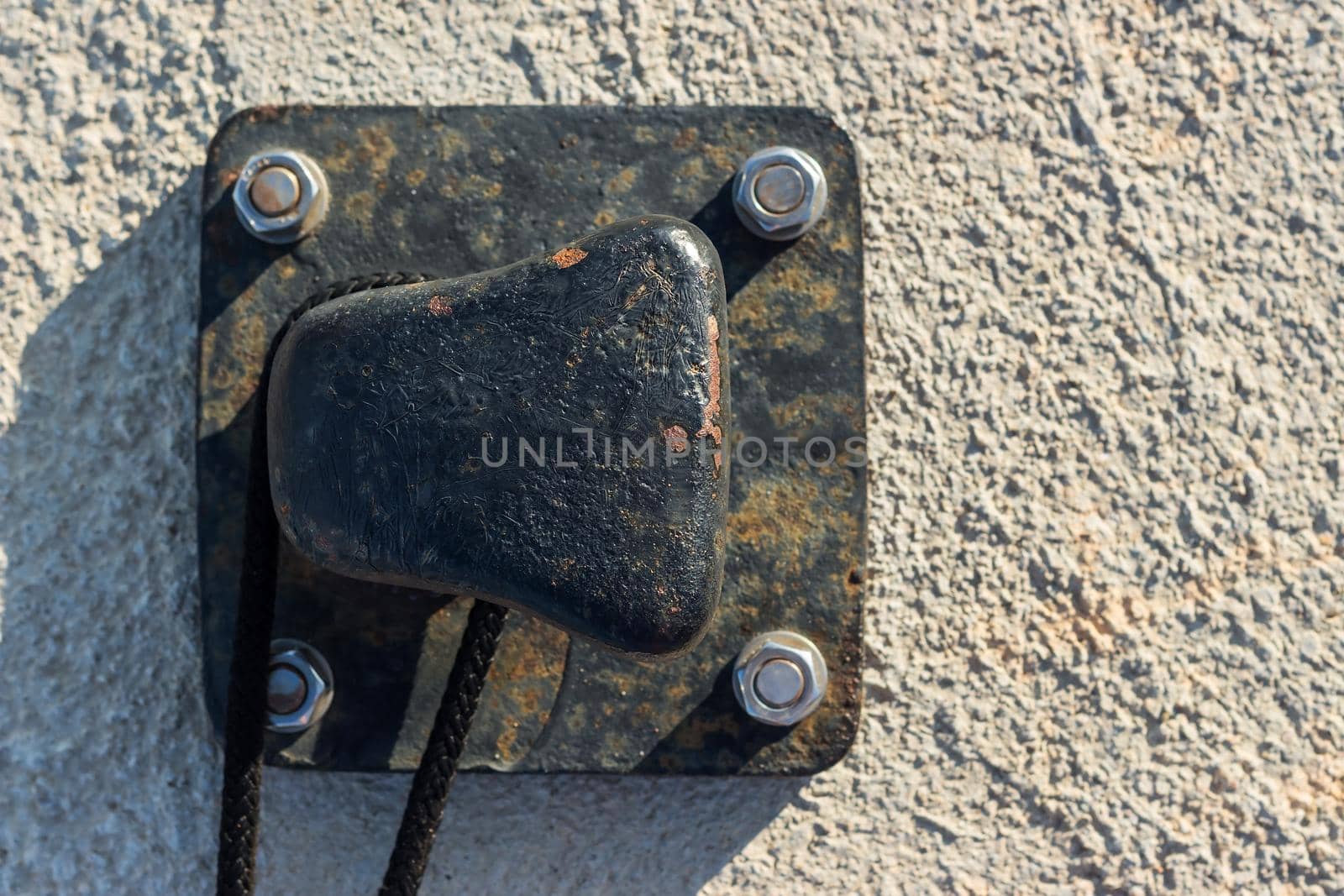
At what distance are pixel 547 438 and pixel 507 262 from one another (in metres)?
0.16

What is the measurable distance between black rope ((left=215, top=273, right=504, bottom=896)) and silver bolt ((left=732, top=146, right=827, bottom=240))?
166 mm

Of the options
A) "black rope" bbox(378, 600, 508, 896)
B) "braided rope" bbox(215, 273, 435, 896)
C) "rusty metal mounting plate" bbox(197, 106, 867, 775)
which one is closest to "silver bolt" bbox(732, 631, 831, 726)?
"rusty metal mounting plate" bbox(197, 106, 867, 775)

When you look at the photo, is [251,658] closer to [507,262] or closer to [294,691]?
[294,691]

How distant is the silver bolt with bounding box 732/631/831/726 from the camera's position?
55 centimetres

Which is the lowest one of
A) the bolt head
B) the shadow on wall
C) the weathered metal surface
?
the shadow on wall

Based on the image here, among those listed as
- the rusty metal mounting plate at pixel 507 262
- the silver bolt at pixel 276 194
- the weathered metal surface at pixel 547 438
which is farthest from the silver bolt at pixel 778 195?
the silver bolt at pixel 276 194

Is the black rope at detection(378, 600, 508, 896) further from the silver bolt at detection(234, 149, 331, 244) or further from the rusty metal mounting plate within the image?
the silver bolt at detection(234, 149, 331, 244)

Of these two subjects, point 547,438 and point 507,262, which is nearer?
point 547,438

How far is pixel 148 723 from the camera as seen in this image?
1.95ft

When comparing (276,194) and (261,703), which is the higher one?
(276,194)

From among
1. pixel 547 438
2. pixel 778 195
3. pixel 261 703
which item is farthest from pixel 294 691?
pixel 778 195

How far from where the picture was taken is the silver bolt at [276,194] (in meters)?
0.56

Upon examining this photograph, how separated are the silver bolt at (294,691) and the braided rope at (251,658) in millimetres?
10

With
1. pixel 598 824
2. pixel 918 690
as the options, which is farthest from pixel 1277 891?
pixel 598 824
